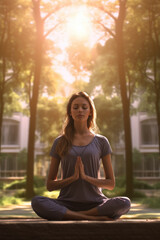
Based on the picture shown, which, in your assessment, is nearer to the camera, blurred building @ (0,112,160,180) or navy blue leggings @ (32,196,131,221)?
navy blue leggings @ (32,196,131,221)

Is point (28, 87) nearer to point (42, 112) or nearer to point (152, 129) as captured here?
point (42, 112)

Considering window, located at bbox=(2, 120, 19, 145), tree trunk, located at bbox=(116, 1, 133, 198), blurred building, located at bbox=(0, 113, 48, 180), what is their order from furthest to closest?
window, located at bbox=(2, 120, 19, 145)
blurred building, located at bbox=(0, 113, 48, 180)
tree trunk, located at bbox=(116, 1, 133, 198)

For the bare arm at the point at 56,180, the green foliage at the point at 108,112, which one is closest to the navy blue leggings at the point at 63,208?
the bare arm at the point at 56,180

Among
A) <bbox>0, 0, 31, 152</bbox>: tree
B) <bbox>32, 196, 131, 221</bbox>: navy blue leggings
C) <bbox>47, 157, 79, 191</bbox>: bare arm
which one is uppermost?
<bbox>0, 0, 31, 152</bbox>: tree

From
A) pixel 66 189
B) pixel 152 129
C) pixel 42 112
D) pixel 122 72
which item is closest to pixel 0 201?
pixel 122 72

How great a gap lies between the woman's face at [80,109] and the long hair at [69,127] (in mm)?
53

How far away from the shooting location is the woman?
270 centimetres

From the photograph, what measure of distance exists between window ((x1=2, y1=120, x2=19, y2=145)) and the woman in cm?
3179

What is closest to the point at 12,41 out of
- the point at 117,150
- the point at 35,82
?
the point at 35,82

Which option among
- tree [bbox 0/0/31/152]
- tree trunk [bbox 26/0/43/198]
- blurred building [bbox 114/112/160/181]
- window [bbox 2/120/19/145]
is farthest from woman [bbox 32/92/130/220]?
window [bbox 2/120/19/145]

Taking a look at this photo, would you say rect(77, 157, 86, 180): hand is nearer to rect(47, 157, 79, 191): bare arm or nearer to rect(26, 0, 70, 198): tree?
rect(47, 157, 79, 191): bare arm
